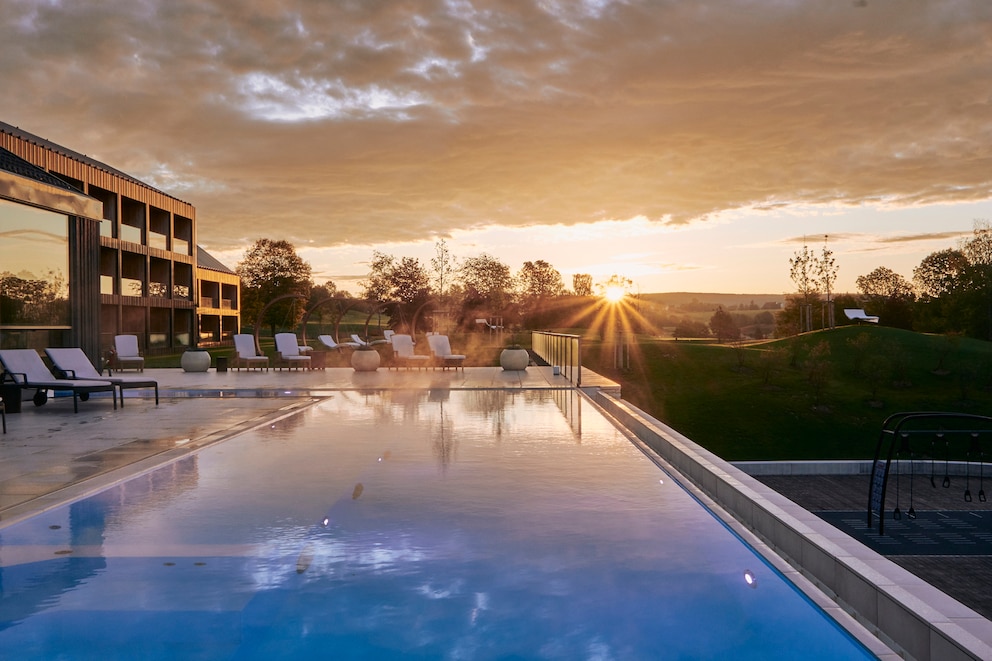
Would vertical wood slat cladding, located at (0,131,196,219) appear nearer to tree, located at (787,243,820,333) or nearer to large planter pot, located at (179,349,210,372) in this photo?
large planter pot, located at (179,349,210,372)

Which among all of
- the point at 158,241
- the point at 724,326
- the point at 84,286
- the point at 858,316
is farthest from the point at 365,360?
the point at 724,326

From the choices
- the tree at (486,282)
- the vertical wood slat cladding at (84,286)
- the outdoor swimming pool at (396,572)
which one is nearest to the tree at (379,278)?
the tree at (486,282)

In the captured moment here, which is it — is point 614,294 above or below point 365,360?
above

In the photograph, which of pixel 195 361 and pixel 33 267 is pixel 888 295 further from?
pixel 33 267

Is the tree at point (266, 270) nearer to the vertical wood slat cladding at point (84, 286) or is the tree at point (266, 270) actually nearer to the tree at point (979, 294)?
the vertical wood slat cladding at point (84, 286)

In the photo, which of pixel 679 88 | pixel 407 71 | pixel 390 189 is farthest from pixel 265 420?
pixel 390 189

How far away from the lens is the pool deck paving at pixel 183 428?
5363 millimetres

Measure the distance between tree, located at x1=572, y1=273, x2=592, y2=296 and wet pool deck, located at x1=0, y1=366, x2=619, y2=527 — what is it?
60853 millimetres

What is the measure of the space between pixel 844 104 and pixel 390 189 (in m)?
15.9

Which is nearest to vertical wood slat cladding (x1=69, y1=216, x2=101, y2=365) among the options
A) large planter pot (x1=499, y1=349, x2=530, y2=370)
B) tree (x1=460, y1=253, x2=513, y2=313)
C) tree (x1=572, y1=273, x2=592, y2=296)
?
large planter pot (x1=499, y1=349, x2=530, y2=370)

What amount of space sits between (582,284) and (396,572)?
246 ft

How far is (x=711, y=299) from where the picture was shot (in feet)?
305

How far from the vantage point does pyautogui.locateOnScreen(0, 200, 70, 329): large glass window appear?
10930mm

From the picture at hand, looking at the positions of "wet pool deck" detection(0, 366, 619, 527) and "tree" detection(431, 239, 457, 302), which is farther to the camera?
"tree" detection(431, 239, 457, 302)
